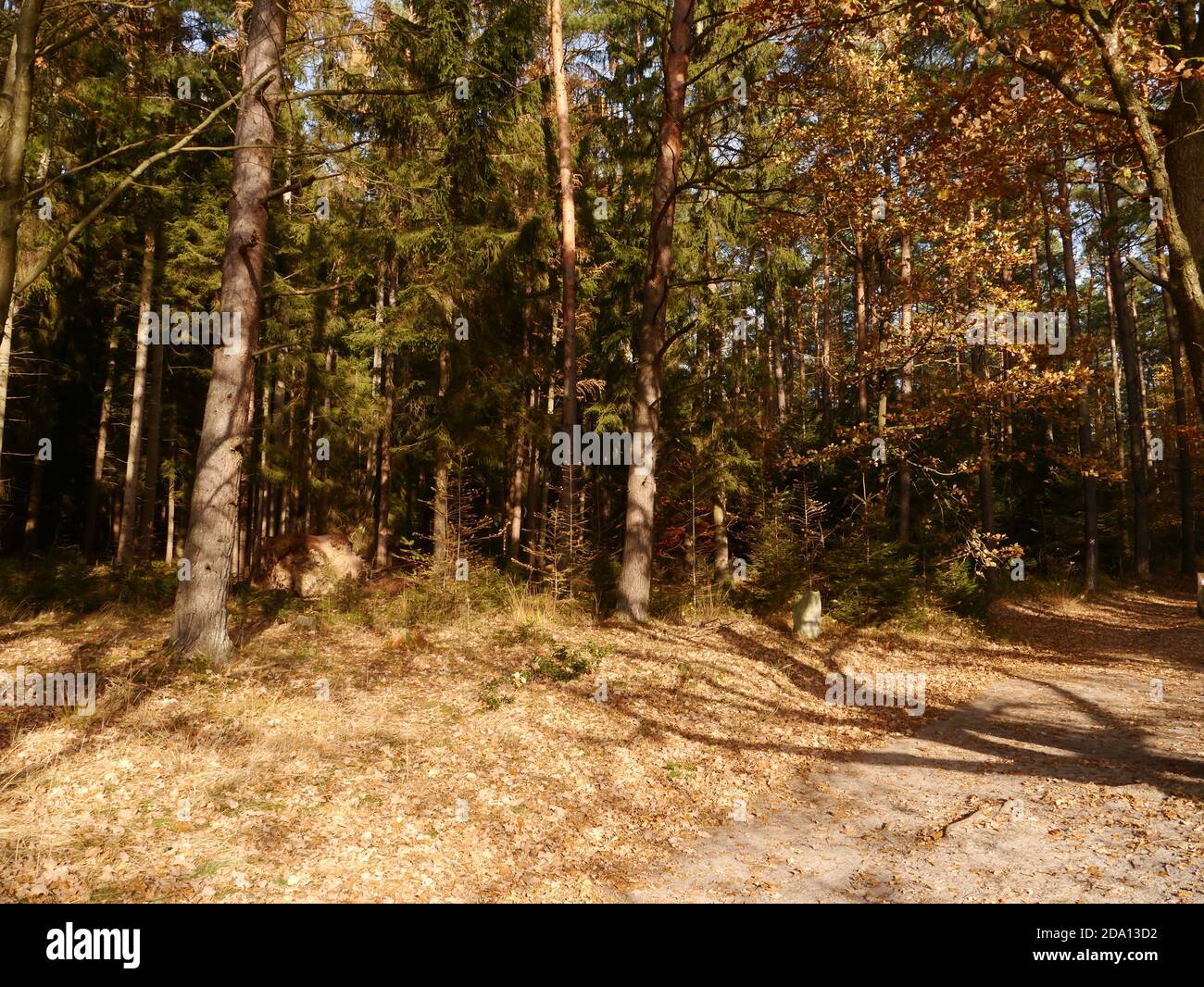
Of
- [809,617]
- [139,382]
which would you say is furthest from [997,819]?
[139,382]

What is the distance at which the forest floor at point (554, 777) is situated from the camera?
4.20 meters

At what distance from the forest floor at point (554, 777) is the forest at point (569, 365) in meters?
0.07

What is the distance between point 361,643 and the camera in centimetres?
917

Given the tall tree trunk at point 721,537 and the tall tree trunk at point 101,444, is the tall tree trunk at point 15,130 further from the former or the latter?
the tall tree trunk at point 101,444

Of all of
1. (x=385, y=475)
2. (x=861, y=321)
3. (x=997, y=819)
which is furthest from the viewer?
(x=385, y=475)

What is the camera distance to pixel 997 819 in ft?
17.8

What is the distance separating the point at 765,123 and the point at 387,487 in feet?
43.1

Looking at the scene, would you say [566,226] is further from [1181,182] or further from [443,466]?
[1181,182]

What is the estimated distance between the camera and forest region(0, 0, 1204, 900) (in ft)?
19.0

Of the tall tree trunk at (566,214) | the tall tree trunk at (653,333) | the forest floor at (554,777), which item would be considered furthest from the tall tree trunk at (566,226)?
the forest floor at (554,777)

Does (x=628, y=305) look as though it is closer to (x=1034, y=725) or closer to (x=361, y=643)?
(x=361, y=643)

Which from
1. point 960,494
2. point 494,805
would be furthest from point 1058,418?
point 494,805

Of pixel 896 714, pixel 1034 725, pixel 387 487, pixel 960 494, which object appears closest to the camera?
pixel 1034 725

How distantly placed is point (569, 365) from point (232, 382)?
7.07 metres
